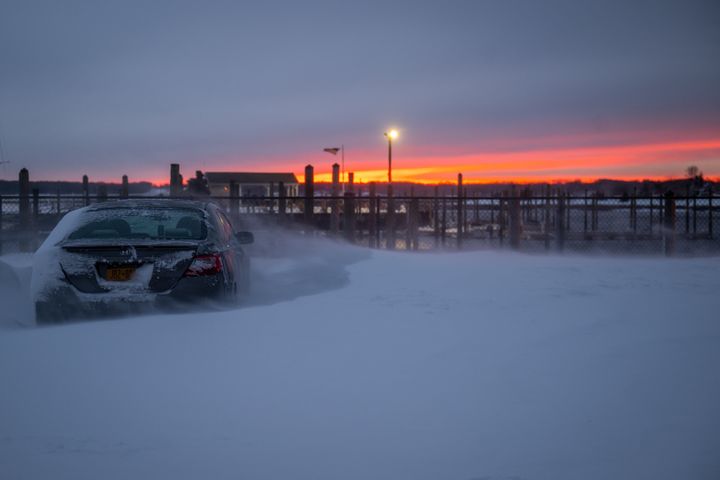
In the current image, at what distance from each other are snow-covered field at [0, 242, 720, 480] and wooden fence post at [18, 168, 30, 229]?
9.85m

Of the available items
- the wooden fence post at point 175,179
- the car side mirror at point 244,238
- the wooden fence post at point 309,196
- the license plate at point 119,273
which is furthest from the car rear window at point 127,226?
the wooden fence post at point 309,196

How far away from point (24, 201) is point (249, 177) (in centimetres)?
4191

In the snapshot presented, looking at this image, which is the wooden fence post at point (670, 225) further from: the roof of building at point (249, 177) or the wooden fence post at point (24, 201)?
the roof of building at point (249, 177)

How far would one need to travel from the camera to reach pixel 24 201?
1466 centimetres

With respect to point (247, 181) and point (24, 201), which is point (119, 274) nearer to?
point (24, 201)

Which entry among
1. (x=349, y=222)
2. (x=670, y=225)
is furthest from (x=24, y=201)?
(x=670, y=225)

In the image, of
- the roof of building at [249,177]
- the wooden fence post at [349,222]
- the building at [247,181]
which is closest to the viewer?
the wooden fence post at [349,222]

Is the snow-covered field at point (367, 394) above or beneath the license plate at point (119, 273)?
beneath

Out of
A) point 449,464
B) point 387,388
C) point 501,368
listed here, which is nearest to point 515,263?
point 501,368

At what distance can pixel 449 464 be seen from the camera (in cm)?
288

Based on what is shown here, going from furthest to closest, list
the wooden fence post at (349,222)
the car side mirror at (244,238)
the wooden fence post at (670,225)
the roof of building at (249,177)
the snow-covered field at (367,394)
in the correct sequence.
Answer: the roof of building at (249,177) < the wooden fence post at (349,222) < the wooden fence post at (670,225) < the car side mirror at (244,238) < the snow-covered field at (367,394)

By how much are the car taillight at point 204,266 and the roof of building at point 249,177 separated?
1929 inches

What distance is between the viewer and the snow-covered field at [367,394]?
2.88m

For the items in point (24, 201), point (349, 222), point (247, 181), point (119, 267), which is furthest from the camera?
point (247, 181)
